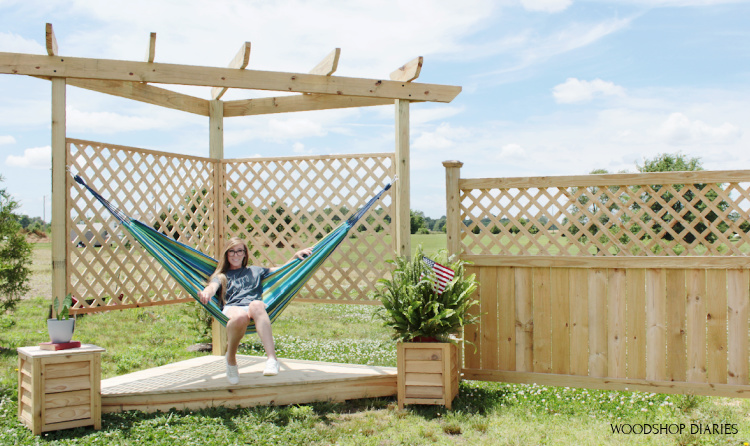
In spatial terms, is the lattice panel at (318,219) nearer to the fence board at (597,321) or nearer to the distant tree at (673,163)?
the fence board at (597,321)

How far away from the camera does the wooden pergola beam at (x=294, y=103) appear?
4.54 meters

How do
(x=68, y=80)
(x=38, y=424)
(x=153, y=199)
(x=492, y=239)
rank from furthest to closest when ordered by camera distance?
(x=153, y=199)
(x=492, y=239)
(x=68, y=80)
(x=38, y=424)

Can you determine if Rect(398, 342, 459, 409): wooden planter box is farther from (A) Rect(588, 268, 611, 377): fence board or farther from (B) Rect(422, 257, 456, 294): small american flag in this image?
(A) Rect(588, 268, 611, 377): fence board

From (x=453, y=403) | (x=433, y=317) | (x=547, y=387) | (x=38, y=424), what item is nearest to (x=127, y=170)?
(x=38, y=424)

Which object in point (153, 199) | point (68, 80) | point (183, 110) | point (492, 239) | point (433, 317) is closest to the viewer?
point (433, 317)

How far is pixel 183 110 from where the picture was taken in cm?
468

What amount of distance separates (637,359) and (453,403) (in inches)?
52.4

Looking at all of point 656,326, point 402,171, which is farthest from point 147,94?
point 656,326

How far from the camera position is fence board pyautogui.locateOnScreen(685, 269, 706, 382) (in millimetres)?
3678

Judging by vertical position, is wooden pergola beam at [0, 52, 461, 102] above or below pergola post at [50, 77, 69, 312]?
above

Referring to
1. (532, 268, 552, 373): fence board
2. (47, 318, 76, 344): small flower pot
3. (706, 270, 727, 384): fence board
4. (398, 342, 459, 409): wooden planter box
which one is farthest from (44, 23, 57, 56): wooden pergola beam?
(706, 270, 727, 384): fence board

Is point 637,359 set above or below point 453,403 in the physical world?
above

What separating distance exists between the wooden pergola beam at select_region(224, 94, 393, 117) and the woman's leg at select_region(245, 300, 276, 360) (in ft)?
6.16

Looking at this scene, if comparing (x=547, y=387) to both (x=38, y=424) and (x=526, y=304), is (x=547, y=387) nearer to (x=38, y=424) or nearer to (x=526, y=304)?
(x=526, y=304)
